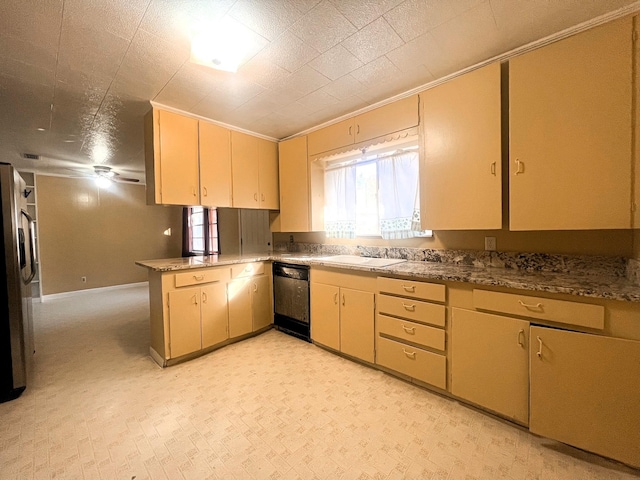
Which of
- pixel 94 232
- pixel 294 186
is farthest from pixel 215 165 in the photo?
pixel 94 232

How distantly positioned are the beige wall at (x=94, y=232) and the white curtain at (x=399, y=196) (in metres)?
5.57

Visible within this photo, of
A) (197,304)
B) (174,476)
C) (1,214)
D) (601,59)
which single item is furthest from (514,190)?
(1,214)

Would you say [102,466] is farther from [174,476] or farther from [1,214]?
[1,214]

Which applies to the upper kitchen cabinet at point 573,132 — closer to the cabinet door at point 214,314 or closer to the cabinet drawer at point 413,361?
the cabinet drawer at point 413,361

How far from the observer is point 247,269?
9.56 ft

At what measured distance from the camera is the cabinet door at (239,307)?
2768 millimetres

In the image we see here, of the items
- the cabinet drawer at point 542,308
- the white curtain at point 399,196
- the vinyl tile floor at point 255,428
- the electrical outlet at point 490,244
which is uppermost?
the white curtain at point 399,196

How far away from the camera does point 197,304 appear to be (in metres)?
2.50

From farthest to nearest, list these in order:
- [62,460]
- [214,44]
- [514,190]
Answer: [514,190] → [214,44] → [62,460]

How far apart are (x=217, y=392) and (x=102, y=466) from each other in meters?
0.72

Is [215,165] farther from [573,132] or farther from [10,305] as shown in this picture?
[573,132]

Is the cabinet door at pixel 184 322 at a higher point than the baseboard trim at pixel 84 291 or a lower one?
higher

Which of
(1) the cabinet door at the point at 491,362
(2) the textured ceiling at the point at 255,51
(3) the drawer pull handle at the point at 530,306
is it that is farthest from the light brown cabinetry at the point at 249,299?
(3) the drawer pull handle at the point at 530,306

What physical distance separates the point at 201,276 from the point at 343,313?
1.42 meters
